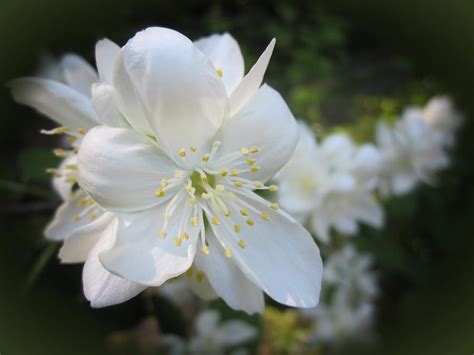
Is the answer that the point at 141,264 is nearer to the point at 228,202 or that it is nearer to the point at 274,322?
the point at 228,202

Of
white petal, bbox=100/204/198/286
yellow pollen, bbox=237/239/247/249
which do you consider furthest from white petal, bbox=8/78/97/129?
yellow pollen, bbox=237/239/247/249

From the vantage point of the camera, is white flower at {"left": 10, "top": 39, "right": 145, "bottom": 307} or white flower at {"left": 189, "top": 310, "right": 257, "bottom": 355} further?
white flower at {"left": 189, "top": 310, "right": 257, "bottom": 355}

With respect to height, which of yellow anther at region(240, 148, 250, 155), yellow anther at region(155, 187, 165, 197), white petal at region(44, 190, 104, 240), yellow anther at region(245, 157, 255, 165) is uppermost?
yellow anther at region(240, 148, 250, 155)

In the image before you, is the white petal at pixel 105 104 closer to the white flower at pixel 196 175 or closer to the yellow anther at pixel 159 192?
the white flower at pixel 196 175

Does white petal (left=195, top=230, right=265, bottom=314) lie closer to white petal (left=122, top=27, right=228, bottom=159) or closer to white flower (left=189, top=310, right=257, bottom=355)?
white petal (left=122, top=27, right=228, bottom=159)

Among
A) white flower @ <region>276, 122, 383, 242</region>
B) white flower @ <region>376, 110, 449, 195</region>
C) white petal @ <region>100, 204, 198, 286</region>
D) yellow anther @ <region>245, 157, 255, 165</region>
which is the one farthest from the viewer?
white flower @ <region>376, 110, 449, 195</region>

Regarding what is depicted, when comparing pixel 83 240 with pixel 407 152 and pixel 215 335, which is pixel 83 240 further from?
pixel 407 152

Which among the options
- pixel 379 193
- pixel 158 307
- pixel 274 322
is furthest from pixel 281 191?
pixel 274 322

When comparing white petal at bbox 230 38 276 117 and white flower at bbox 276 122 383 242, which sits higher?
white petal at bbox 230 38 276 117
